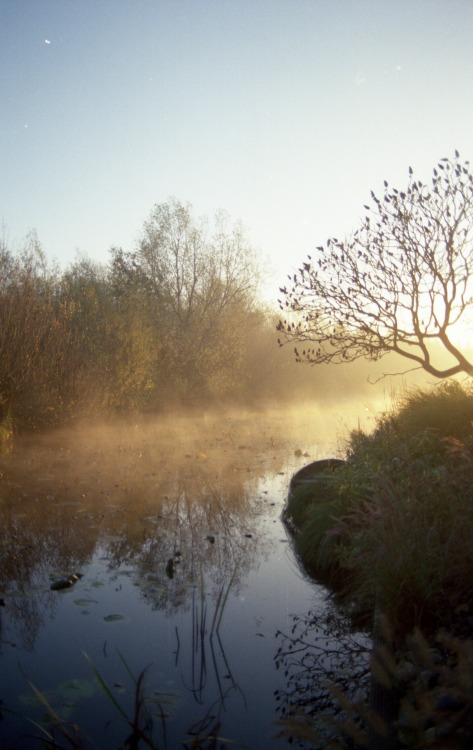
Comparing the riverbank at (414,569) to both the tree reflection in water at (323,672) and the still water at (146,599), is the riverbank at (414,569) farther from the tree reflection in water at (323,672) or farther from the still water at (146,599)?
the still water at (146,599)

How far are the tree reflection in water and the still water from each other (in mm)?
102

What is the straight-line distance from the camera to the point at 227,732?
11.6 ft

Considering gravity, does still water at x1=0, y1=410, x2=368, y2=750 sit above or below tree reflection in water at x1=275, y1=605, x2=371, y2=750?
above

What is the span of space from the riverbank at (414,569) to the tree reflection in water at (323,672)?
32 centimetres

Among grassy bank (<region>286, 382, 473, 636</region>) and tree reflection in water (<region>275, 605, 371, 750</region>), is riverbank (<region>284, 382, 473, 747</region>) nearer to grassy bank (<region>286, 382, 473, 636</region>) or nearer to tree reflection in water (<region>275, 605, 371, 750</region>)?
grassy bank (<region>286, 382, 473, 636</region>)

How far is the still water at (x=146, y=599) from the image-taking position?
370 cm

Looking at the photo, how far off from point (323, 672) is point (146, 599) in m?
2.01

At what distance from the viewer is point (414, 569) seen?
4375 mm

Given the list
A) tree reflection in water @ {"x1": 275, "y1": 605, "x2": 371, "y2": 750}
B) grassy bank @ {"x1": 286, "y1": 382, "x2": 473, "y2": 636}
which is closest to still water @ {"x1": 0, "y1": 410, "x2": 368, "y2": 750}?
tree reflection in water @ {"x1": 275, "y1": 605, "x2": 371, "y2": 750}

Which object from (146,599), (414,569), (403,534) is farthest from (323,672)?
(146,599)

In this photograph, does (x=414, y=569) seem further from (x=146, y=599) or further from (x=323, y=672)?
(x=146, y=599)

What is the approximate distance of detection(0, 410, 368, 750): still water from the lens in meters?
3.70

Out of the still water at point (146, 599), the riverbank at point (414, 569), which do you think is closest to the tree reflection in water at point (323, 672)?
the still water at point (146, 599)

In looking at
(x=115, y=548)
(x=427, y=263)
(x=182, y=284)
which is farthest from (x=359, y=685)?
(x=182, y=284)
